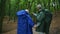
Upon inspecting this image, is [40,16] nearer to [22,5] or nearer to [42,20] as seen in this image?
[42,20]

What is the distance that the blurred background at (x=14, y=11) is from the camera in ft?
25.0

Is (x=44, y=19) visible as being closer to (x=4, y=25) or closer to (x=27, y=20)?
(x=27, y=20)

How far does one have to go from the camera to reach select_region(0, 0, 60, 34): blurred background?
7.62m

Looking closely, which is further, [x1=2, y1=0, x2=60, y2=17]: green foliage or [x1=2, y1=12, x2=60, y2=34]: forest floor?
[x1=2, y1=0, x2=60, y2=17]: green foliage

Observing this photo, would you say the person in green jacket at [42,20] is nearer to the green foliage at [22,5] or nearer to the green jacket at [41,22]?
the green jacket at [41,22]

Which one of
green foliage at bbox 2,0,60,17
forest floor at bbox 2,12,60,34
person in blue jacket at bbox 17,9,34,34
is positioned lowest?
forest floor at bbox 2,12,60,34

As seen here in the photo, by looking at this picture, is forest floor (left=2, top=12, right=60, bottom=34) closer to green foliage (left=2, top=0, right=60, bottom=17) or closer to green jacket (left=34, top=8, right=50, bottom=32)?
green foliage (left=2, top=0, right=60, bottom=17)

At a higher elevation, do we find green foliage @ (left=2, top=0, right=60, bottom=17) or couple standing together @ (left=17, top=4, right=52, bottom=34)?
green foliage @ (left=2, top=0, right=60, bottom=17)

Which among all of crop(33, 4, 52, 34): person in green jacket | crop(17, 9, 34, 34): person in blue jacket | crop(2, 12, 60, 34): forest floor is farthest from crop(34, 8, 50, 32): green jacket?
crop(2, 12, 60, 34): forest floor

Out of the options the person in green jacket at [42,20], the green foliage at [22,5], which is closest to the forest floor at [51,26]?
the green foliage at [22,5]

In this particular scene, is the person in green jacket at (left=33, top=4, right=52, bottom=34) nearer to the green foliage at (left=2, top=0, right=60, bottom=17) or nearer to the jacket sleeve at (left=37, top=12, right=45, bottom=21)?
the jacket sleeve at (left=37, top=12, right=45, bottom=21)

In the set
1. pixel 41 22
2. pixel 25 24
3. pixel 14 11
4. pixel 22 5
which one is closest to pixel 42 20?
pixel 41 22

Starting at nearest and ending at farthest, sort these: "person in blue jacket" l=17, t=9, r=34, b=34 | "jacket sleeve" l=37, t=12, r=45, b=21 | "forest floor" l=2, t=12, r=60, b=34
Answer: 1. "jacket sleeve" l=37, t=12, r=45, b=21
2. "person in blue jacket" l=17, t=9, r=34, b=34
3. "forest floor" l=2, t=12, r=60, b=34

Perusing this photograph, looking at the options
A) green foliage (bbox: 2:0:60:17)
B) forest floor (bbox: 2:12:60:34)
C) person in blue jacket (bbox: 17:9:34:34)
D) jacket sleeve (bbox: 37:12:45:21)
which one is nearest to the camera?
jacket sleeve (bbox: 37:12:45:21)
